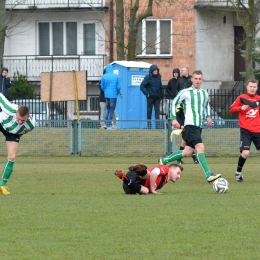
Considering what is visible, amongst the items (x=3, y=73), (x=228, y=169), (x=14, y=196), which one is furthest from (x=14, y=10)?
(x=14, y=196)

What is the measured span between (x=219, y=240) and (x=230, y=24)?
31.9m

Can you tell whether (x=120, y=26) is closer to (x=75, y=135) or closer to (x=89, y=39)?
(x=89, y=39)

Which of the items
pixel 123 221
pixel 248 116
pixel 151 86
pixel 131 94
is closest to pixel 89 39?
pixel 131 94

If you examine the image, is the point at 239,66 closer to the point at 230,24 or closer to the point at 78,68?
the point at 230,24

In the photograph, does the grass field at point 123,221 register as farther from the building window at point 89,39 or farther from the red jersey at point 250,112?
the building window at point 89,39

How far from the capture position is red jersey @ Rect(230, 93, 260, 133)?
14094mm

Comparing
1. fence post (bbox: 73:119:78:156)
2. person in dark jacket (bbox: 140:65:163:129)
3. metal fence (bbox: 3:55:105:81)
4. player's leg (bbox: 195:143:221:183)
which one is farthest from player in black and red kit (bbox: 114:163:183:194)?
metal fence (bbox: 3:55:105:81)

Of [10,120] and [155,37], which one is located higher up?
[155,37]

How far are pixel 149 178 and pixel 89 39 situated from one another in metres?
28.0

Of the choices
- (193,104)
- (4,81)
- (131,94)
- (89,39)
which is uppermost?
(89,39)

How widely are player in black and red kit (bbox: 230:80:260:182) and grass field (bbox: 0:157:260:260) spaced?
0.71 m

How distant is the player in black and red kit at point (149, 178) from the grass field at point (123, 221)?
0.17m

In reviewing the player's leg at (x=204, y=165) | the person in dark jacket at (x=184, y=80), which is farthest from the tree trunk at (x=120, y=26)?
the player's leg at (x=204, y=165)

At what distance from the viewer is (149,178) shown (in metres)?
11.5
